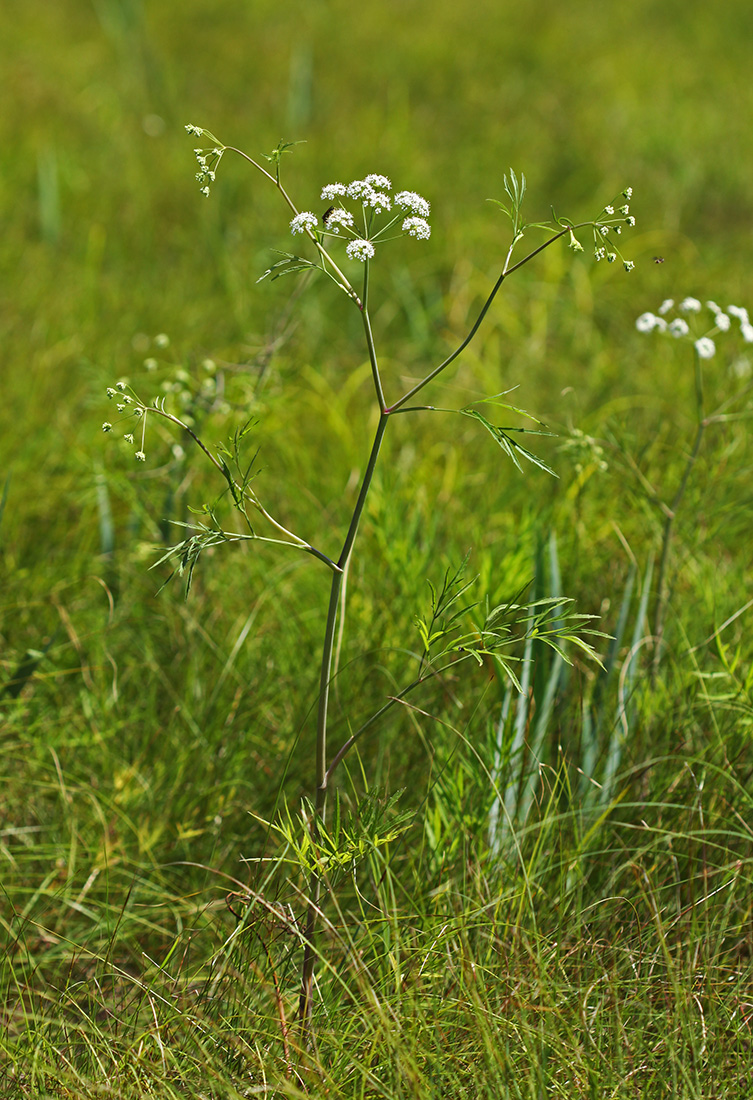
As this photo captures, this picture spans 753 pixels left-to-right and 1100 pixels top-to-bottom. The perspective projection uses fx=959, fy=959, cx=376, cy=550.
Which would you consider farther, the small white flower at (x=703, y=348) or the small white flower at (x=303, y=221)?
the small white flower at (x=703, y=348)

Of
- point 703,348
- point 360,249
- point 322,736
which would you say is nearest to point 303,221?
point 360,249

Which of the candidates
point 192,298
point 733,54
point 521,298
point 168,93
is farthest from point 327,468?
point 733,54

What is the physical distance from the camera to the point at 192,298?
3570mm

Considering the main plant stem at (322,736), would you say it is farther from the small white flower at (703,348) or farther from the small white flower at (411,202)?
the small white flower at (703,348)

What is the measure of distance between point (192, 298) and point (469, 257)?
115 centimetres

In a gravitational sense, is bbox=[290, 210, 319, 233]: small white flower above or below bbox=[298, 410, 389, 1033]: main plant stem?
above

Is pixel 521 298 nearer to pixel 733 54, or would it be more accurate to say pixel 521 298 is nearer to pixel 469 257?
pixel 469 257

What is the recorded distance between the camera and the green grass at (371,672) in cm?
123

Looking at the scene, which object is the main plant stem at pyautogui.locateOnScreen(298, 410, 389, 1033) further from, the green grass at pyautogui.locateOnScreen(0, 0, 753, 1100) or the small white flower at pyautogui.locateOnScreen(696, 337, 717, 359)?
the small white flower at pyautogui.locateOnScreen(696, 337, 717, 359)

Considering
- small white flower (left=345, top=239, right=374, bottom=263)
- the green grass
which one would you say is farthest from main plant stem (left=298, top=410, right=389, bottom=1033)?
small white flower (left=345, top=239, right=374, bottom=263)

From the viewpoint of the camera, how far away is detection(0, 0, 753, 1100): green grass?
1228 mm

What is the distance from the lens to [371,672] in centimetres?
184

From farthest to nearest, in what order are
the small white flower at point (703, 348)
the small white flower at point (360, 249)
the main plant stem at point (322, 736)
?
the small white flower at point (703, 348)
the main plant stem at point (322, 736)
the small white flower at point (360, 249)

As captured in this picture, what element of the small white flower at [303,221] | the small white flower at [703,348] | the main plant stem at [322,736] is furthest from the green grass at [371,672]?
the small white flower at [303,221]
